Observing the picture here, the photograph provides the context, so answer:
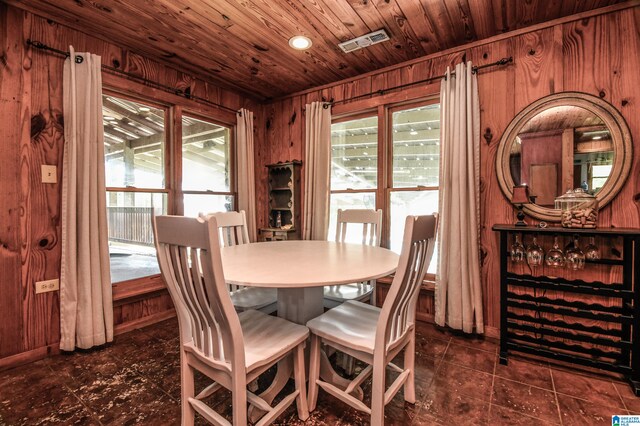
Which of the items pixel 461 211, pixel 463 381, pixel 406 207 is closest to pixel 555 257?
pixel 461 211

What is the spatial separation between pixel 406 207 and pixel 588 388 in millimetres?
1804

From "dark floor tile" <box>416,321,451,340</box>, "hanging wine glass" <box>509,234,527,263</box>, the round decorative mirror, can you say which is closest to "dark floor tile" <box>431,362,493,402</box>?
"dark floor tile" <box>416,321,451,340</box>

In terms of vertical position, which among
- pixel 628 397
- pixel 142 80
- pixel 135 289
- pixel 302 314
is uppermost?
pixel 142 80

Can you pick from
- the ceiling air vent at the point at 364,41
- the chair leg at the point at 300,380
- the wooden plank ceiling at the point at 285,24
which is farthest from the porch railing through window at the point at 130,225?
the ceiling air vent at the point at 364,41

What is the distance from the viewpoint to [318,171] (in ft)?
10.7

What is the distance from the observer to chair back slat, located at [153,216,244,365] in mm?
1025

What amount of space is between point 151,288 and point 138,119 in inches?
63.0

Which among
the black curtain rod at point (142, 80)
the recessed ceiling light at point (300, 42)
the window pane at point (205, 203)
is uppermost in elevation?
the recessed ceiling light at point (300, 42)

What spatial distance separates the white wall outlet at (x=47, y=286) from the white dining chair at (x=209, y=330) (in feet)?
5.29

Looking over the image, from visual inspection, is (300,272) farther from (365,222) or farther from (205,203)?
(205,203)

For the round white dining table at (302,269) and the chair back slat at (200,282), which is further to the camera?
the round white dining table at (302,269)

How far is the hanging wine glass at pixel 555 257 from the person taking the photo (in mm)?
2006

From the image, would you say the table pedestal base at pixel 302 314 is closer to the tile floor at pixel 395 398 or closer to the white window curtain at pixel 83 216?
the tile floor at pixel 395 398

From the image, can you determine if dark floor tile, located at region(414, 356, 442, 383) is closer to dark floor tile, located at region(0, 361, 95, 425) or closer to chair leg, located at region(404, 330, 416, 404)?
chair leg, located at region(404, 330, 416, 404)
